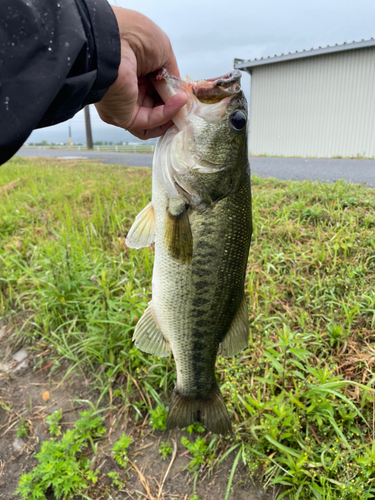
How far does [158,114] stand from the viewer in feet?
5.46

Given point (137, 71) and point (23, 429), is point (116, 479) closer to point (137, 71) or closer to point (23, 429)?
point (23, 429)

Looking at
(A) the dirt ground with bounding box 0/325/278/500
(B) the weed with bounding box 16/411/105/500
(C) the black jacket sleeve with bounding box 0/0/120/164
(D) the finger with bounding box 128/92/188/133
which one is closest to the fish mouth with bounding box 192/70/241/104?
(D) the finger with bounding box 128/92/188/133

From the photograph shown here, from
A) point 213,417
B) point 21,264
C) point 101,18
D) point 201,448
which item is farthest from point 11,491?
point 101,18

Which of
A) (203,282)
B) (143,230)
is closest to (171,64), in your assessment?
(143,230)

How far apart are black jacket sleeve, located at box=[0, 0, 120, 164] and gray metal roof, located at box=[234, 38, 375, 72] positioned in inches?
636

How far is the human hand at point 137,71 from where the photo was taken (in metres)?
1.52

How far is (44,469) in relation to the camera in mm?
2125

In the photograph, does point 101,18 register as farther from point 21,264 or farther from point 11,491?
point 21,264

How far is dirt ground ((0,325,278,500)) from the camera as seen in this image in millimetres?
2143

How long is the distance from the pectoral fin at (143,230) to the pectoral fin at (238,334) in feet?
2.05

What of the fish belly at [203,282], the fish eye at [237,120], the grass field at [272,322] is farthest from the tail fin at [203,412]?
the fish eye at [237,120]

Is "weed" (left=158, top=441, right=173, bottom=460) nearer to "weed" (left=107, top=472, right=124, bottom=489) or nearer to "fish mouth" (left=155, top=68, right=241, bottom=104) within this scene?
"weed" (left=107, top=472, right=124, bottom=489)

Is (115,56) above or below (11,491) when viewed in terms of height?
above

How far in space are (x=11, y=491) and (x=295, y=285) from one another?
2.71 meters
